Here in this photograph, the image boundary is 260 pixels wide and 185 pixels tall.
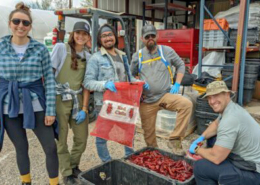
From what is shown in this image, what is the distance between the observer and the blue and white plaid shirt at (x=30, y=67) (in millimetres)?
2236

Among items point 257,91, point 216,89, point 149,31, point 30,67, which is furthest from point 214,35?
point 30,67

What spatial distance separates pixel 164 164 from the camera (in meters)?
2.82

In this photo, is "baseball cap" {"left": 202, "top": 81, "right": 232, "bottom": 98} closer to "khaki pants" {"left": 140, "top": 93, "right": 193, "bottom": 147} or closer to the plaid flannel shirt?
"khaki pants" {"left": 140, "top": 93, "right": 193, "bottom": 147}

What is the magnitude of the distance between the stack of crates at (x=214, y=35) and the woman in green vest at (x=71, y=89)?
15.8 ft

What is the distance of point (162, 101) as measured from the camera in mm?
3268

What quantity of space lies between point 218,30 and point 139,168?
5257 millimetres

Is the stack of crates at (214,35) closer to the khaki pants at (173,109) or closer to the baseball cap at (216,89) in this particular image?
the khaki pants at (173,109)

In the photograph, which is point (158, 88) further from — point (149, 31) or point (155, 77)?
point (149, 31)

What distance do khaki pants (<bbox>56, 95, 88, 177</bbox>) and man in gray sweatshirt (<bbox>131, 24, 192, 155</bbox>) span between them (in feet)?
3.00

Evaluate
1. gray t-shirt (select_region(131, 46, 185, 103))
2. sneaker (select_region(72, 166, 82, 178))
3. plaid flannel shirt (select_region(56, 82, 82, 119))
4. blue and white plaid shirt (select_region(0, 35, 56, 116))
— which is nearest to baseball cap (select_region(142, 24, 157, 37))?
gray t-shirt (select_region(131, 46, 185, 103))

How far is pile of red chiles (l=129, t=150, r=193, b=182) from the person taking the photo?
8.64 ft

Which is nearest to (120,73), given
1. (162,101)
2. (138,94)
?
(138,94)

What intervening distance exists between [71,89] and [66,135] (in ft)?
1.83

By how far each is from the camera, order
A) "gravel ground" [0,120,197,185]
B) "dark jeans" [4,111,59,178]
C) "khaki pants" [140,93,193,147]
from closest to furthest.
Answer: "dark jeans" [4,111,59,178], "khaki pants" [140,93,193,147], "gravel ground" [0,120,197,185]
